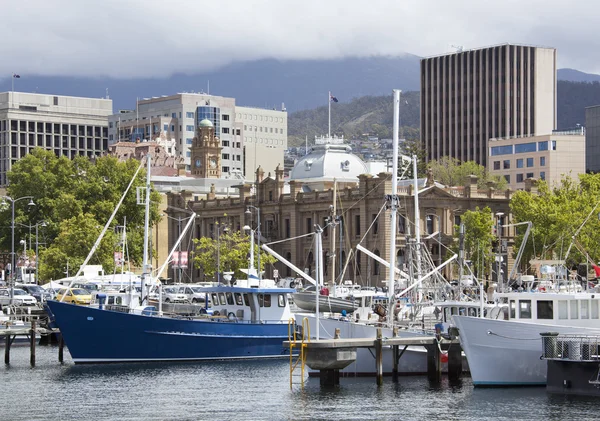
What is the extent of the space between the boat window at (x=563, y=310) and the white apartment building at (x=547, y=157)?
126335 millimetres

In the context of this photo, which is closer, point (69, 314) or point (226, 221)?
point (69, 314)

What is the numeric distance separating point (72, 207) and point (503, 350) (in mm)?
88170

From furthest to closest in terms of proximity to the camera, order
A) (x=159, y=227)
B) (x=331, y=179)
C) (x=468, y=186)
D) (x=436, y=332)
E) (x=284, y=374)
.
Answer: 1. (x=159, y=227)
2. (x=331, y=179)
3. (x=468, y=186)
4. (x=284, y=374)
5. (x=436, y=332)

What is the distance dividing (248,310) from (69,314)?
10662mm

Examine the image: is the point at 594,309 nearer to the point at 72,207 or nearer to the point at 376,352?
the point at 376,352

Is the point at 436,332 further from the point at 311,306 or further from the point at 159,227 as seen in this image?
the point at 159,227

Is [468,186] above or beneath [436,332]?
above

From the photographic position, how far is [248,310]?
7819 centimetres

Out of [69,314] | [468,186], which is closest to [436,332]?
[69,314]

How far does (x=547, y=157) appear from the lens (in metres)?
189

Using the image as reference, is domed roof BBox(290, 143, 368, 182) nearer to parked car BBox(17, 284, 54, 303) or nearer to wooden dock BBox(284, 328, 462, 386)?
parked car BBox(17, 284, 54, 303)

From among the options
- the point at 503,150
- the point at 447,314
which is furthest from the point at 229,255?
the point at 503,150

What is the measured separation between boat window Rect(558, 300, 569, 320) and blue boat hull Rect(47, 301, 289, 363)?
22019mm

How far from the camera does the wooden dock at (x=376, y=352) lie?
61.4m
